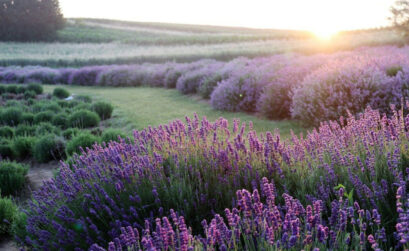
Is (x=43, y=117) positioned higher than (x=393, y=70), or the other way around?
(x=393, y=70)

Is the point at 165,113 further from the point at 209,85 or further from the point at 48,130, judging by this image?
the point at 209,85

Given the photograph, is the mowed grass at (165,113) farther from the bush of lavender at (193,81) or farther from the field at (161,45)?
the field at (161,45)

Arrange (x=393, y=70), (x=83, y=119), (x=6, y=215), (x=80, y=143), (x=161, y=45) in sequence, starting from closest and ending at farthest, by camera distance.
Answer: (x=6, y=215), (x=80, y=143), (x=393, y=70), (x=83, y=119), (x=161, y=45)

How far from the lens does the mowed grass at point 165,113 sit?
22.4ft

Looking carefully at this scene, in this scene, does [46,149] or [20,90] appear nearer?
[46,149]

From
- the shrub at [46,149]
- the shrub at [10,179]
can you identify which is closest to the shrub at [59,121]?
the shrub at [46,149]

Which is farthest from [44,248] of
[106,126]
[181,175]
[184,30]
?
[184,30]

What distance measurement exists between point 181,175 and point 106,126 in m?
5.21

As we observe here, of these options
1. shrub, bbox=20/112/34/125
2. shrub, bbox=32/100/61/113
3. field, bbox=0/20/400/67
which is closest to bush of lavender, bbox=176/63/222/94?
shrub, bbox=32/100/61/113

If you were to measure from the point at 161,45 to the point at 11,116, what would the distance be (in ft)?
118

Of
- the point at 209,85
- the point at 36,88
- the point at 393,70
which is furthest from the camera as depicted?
the point at 36,88

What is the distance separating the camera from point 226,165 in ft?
11.1

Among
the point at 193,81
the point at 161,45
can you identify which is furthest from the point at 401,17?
the point at 161,45

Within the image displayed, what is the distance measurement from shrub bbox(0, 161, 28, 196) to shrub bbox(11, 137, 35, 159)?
1429 mm
